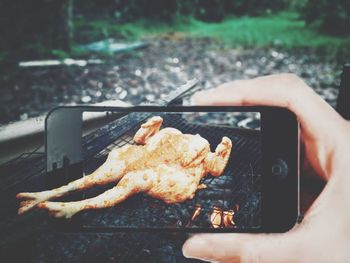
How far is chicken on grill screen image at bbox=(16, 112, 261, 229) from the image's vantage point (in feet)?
5.92

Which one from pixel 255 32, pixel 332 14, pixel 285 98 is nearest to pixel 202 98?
pixel 285 98

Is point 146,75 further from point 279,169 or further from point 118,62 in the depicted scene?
point 279,169

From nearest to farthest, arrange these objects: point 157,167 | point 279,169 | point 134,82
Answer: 1. point 279,169
2. point 157,167
3. point 134,82

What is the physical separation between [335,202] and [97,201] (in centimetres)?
105

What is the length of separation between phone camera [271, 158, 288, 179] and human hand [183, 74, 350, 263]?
138 millimetres

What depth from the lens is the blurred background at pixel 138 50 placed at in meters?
6.18

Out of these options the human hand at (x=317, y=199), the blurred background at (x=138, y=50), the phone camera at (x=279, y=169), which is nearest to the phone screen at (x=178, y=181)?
the phone camera at (x=279, y=169)

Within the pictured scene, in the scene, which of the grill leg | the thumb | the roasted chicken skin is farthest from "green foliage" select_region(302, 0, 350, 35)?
the thumb

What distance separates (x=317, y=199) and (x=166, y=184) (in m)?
0.79

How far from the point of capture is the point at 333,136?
4.66ft

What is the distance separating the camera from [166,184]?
1.91 m

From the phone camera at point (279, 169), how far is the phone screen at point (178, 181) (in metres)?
0.17

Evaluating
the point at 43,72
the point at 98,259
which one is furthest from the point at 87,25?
the point at 98,259

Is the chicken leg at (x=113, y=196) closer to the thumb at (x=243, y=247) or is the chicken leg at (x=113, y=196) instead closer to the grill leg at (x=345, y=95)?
the thumb at (x=243, y=247)
